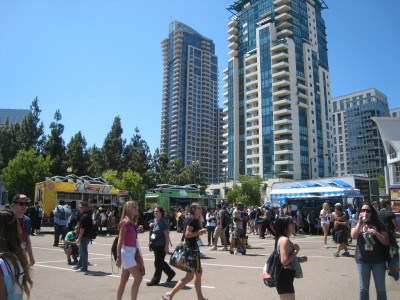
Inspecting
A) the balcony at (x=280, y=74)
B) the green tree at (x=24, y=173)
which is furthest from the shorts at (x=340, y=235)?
the balcony at (x=280, y=74)

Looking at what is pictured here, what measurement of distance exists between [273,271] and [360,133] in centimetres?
14556

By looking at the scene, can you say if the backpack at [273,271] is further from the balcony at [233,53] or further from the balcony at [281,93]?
the balcony at [233,53]

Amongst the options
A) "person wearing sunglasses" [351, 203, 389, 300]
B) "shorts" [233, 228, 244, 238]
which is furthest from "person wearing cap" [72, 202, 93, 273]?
"person wearing sunglasses" [351, 203, 389, 300]

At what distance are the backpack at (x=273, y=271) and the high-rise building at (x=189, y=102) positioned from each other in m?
150

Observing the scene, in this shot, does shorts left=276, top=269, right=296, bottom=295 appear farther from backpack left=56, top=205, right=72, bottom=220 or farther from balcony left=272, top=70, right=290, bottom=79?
balcony left=272, top=70, right=290, bottom=79

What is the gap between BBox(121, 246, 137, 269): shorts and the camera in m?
5.82

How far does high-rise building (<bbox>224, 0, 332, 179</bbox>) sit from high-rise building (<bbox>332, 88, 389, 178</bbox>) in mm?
47148

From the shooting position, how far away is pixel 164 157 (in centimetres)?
7294

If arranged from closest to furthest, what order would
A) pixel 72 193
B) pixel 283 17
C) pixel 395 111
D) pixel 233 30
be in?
pixel 72 193 < pixel 283 17 < pixel 233 30 < pixel 395 111

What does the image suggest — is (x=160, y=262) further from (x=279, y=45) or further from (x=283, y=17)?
(x=283, y=17)

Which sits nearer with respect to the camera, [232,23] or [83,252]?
[83,252]

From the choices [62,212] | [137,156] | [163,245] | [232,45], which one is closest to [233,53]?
[232,45]

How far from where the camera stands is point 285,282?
4246 millimetres

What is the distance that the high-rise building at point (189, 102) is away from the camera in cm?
15788
